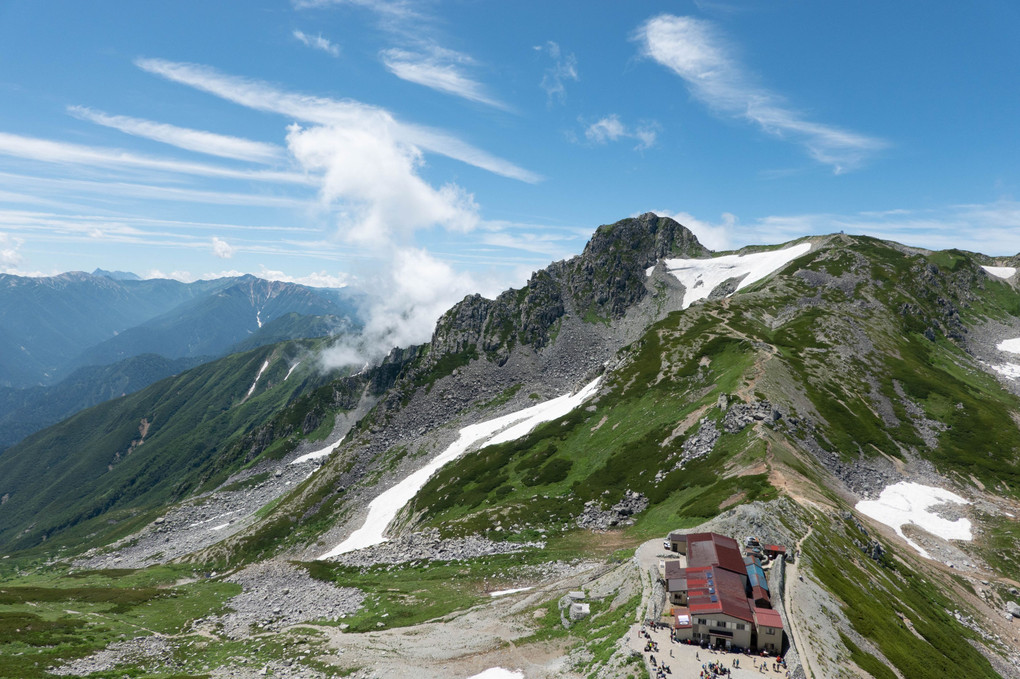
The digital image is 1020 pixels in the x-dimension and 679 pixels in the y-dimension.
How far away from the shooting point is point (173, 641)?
70500 mm

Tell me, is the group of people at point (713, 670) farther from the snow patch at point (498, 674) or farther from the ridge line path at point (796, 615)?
the snow patch at point (498, 674)

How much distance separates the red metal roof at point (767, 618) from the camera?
131 feet

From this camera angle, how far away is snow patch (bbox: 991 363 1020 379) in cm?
14988

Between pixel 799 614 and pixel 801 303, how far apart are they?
15956 cm

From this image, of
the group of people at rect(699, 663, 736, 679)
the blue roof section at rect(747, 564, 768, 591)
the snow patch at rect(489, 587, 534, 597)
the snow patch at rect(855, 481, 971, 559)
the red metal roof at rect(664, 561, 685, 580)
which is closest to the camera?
the group of people at rect(699, 663, 736, 679)

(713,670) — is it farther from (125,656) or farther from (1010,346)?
(1010,346)

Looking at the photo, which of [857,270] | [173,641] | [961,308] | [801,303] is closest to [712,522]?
[173,641]

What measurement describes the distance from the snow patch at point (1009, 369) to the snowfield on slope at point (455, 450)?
430 feet

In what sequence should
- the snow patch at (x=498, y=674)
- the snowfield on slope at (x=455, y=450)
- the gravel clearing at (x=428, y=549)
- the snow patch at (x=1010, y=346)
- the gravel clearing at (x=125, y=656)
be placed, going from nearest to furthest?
the snow patch at (x=498, y=674)
the gravel clearing at (x=125, y=656)
the gravel clearing at (x=428, y=549)
the snowfield on slope at (x=455, y=450)
the snow patch at (x=1010, y=346)

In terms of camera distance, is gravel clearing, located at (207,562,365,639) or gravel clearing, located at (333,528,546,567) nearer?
gravel clearing, located at (207,562,365,639)

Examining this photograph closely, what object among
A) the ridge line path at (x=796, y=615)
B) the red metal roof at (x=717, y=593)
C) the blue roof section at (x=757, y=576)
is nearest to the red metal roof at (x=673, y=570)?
the red metal roof at (x=717, y=593)

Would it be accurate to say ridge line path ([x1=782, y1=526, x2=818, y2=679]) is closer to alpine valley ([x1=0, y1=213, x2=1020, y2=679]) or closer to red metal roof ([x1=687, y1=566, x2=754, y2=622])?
alpine valley ([x1=0, y1=213, x2=1020, y2=679])

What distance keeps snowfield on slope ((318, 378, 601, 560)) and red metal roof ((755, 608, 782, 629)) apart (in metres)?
106

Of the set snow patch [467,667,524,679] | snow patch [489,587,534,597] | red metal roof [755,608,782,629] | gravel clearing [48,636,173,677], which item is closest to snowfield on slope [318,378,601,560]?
gravel clearing [48,636,173,677]
